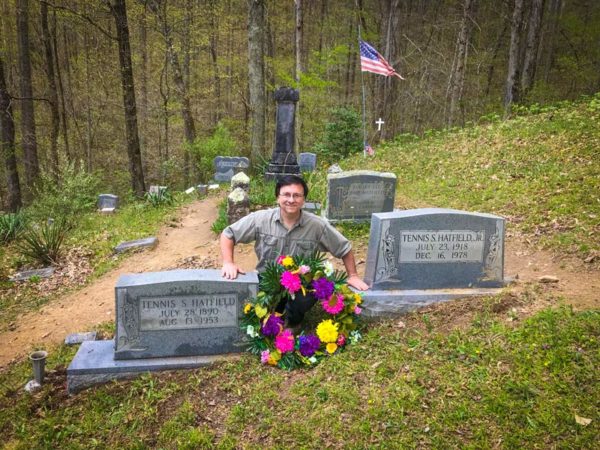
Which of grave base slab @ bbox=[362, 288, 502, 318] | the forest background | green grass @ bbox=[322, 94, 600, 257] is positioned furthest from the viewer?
the forest background

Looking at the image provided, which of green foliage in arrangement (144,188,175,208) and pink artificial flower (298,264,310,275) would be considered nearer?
pink artificial flower (298,264,310,275)

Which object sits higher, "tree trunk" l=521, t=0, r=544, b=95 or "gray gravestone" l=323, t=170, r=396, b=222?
"tree trunk" l=521, t=0, r=544, b=95

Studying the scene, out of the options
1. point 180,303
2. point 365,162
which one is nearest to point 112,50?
point 365,162

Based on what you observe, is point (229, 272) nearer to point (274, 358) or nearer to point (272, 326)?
point (272, 326)

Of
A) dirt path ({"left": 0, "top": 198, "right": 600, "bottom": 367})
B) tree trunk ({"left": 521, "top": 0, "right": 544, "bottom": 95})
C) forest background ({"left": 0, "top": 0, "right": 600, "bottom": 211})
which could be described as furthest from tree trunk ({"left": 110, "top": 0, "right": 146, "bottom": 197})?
tree trunk ({"left": 521, "top": 0, "right": 544, "bottom": 95})

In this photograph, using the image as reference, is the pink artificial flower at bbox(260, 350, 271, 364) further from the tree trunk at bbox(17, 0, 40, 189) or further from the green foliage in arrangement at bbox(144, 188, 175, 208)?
the tree trunk at bbox(17, 0, 40, 189)

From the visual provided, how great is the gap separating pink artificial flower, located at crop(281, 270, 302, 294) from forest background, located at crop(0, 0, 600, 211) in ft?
31.0

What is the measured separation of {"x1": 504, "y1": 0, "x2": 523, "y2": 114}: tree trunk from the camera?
13133mm

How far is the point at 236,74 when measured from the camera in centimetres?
1986

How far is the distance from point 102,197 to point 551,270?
35.9 ft

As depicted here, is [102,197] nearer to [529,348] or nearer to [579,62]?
[529,348]

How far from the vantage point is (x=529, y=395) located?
279cm

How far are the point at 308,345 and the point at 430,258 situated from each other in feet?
5.09

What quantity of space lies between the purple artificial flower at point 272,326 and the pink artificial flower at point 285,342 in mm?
58
